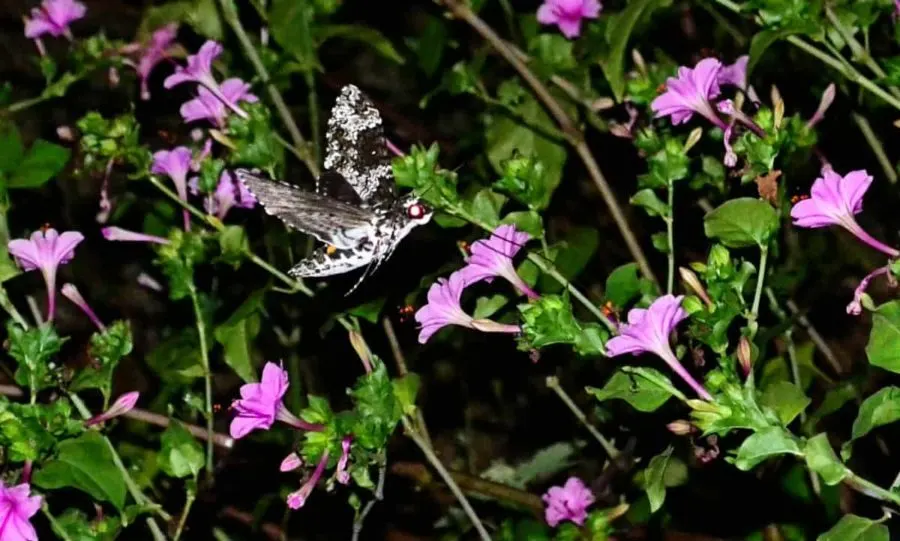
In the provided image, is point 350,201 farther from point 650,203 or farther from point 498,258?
point 650,203

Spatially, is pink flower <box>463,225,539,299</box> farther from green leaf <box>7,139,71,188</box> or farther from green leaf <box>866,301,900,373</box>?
green leaf <box>7,139,71,188</box>

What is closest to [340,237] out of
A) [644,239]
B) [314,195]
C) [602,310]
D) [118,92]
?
[314,195]

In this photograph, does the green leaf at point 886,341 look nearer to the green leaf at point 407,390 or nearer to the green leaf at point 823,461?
the green leaf at point 823,461

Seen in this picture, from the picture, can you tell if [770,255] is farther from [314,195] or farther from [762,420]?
[314,195]

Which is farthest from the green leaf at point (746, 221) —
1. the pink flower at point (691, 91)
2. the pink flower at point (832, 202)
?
the pink flower at point (691, 91)

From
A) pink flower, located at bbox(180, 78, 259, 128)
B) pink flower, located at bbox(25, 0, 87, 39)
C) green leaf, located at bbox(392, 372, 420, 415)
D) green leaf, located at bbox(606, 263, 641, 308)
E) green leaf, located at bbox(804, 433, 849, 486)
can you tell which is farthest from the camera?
pink flower, located at bbox(25, 0, 87, 39)

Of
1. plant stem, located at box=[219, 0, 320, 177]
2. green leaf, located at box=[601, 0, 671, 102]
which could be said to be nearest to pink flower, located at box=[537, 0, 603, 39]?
green leaf, located at box=[601, 0, 671, 102]
